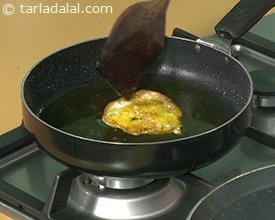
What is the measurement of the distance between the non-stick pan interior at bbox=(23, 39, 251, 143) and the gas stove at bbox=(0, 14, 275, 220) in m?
0.05

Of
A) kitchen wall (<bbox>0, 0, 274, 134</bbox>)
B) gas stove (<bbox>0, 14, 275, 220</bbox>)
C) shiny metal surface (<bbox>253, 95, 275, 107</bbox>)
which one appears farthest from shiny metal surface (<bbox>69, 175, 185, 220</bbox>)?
kitchen wall (<bbox>0, 0, 274, 134</bbox>)

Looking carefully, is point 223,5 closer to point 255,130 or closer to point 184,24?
point 184,24

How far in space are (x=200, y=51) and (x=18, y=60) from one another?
0.33 meters

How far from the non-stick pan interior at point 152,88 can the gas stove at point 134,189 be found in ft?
0.18

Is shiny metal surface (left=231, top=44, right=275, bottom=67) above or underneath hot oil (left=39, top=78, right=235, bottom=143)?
underneath

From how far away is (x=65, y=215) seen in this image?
80 centimetres

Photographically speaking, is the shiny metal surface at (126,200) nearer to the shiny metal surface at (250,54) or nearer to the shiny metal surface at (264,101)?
the shiny metal surface at (264,101)

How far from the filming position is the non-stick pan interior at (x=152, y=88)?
90cm

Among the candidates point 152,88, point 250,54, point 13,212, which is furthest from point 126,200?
point 250,54

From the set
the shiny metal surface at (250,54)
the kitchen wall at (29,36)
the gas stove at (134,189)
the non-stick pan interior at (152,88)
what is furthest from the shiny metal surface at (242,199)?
the kitchen wall at (29,36)

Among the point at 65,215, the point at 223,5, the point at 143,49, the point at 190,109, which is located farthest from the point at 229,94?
the point at 223,5

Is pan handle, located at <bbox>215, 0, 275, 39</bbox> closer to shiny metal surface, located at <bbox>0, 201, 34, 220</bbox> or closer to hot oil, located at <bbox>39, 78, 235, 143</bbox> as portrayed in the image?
hot oil, located at <bbox>39, 78, 235, 143</bbox>

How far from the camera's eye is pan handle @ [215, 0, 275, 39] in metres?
0.96
